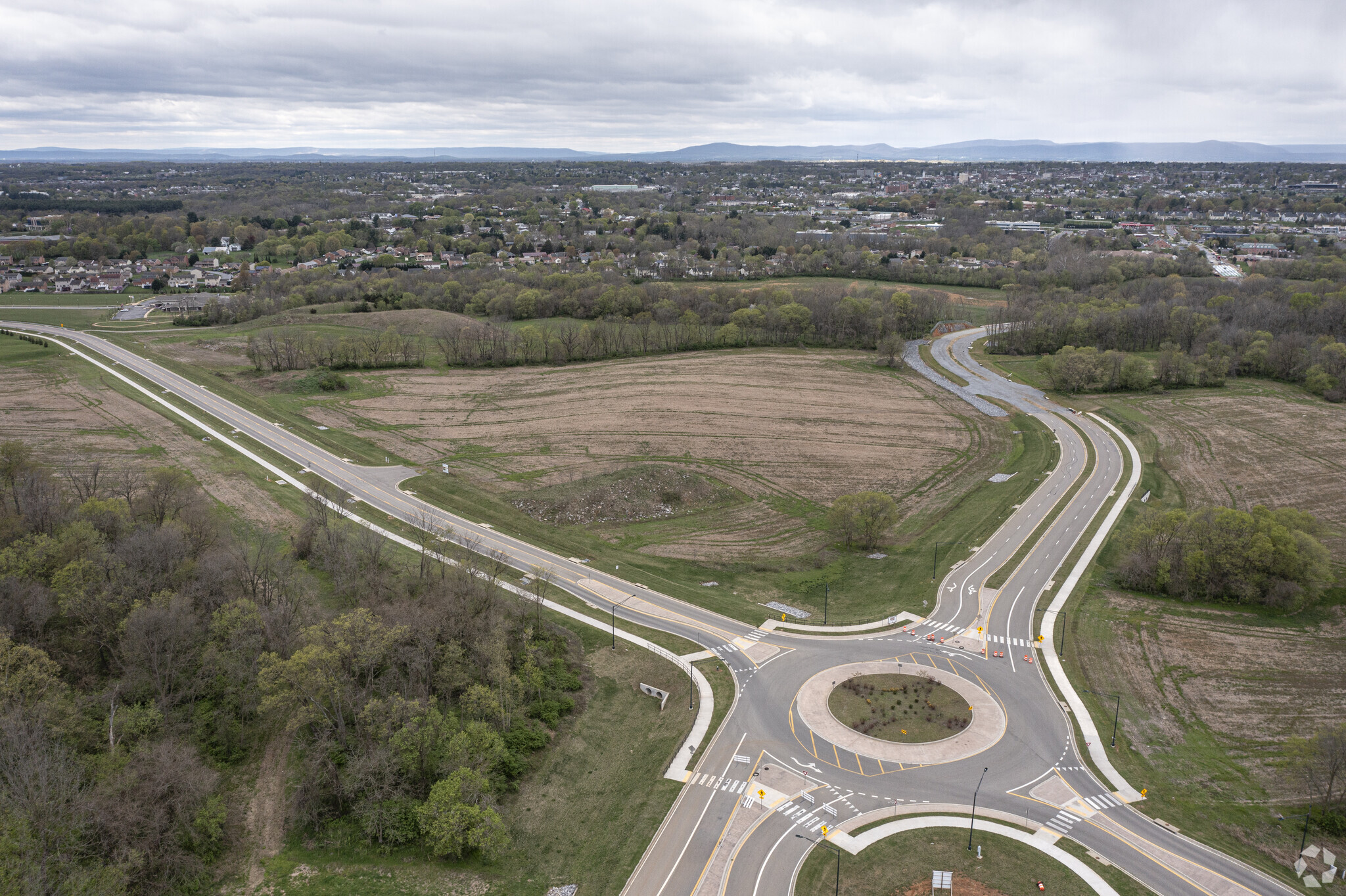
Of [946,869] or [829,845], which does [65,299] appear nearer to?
[829,845]

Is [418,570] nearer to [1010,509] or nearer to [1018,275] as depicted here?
[1010,509]

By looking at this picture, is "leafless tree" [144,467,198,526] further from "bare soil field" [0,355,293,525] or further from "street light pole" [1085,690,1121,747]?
"street light pole" [1085,690,1121,747]

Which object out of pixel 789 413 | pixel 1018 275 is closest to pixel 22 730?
pixel 789 413

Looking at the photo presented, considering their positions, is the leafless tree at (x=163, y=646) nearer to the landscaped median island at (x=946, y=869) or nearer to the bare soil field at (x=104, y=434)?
the bare soil field at (x=104, y=434)

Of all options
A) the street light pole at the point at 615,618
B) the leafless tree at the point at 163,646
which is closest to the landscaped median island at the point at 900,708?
the street light pole at the point at 615,618

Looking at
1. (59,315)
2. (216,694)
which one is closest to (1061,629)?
(216,694)

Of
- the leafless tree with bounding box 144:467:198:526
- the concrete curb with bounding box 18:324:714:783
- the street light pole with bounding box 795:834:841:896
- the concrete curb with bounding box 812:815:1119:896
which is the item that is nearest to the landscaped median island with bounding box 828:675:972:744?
the concrete curb with bounding box 812:815:1119:896

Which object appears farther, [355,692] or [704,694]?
[704,694]
